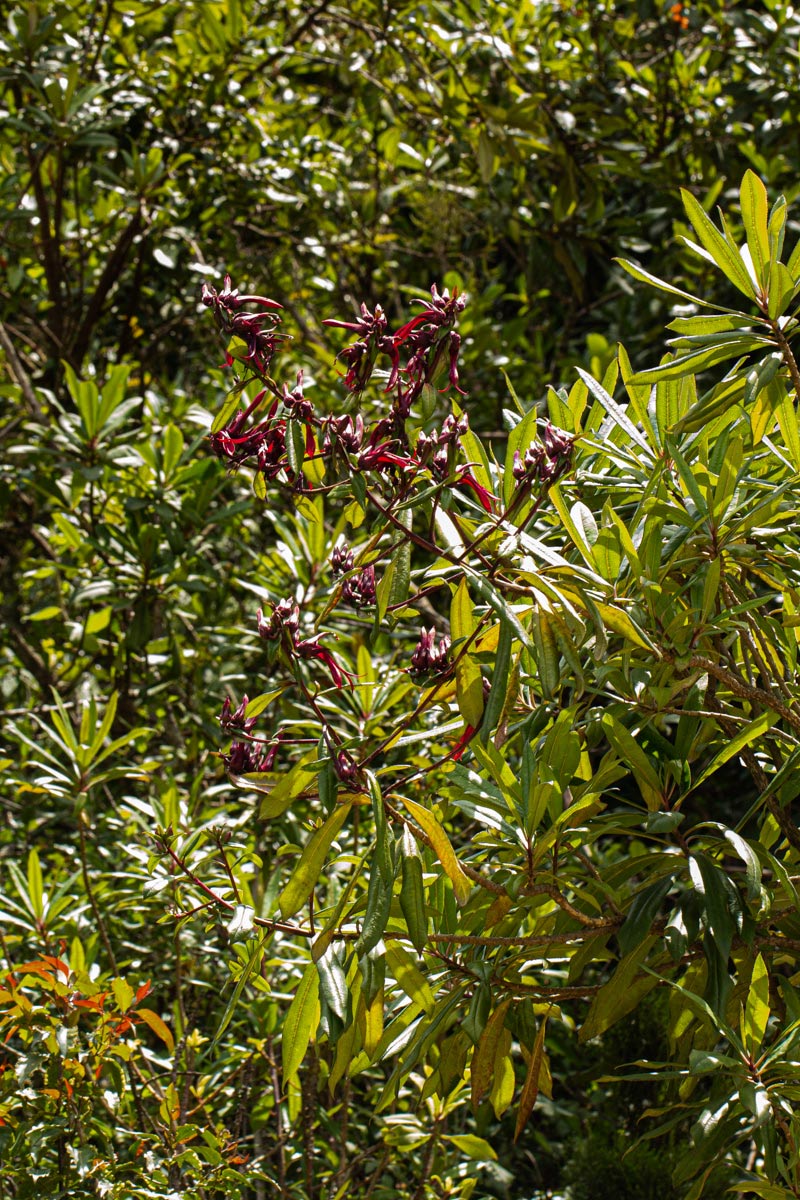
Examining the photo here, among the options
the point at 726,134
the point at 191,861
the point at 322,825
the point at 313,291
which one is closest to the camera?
the point at 322,825

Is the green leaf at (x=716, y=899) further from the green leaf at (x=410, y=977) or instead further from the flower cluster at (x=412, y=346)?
the flower cluster at (x=412, y=346)

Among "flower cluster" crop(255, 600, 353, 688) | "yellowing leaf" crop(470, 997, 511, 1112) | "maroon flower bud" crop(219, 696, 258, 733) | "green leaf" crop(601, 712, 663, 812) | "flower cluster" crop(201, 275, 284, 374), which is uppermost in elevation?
"flower cluster" crop(201, 275, 284, 374)

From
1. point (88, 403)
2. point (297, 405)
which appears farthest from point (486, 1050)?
point (88, 403)

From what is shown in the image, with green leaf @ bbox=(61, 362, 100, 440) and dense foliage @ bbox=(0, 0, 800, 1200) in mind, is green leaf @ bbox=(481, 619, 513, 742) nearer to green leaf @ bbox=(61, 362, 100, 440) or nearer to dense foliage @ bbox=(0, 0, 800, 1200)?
dense foliage @ bbox=(0, 0, 800, 1200)

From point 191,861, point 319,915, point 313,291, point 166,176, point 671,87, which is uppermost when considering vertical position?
point 671,87

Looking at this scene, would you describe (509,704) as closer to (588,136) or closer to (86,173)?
(588,136)

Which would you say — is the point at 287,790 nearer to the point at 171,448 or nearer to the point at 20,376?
the point at 171,448

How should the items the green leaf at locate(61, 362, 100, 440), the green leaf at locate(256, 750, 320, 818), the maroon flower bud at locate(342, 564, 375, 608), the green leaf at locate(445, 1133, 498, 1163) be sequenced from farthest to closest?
the green leaf at locate(61, 362, 100, 440), the green leaf at locate(445, 1133, 498, 1163), the maroon flower bud at locate(342, 564, 375, 608), the green leaf at locate(256, 750, 320, 818)

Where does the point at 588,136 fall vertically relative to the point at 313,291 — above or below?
above

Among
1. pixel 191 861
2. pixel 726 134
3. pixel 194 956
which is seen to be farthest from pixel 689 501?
pixel 726 134

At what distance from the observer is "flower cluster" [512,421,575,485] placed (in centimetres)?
131

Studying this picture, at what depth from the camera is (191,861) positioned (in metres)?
2.20

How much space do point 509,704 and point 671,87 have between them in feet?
11.3

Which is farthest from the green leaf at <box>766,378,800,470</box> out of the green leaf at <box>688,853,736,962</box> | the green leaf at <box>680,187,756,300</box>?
the green leaf at <box>688,853,736,962</box>
